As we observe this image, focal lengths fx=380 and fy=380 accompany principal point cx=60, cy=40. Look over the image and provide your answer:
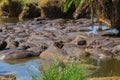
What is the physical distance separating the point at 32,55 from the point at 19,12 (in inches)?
1404

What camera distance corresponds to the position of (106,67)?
18.8 metres

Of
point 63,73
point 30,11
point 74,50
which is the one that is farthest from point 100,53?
point 30,11

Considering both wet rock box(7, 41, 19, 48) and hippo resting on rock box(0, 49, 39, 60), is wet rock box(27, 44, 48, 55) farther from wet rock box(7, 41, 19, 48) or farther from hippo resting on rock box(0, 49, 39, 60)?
wet rock box(7, 41, 19, 48)

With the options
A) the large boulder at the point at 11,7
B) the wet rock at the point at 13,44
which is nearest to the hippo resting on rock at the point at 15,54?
the wet rock at the point at 13,44

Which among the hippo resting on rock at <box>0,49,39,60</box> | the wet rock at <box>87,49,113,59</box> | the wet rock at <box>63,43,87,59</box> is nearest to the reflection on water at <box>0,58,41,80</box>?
the hippo resting on rock at <box>0,49,39,60</box>

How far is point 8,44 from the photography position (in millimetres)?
25906

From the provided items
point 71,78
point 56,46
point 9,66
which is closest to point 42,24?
point 56,46

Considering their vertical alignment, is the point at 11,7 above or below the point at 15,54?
above

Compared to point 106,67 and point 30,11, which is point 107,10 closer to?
point 106,67

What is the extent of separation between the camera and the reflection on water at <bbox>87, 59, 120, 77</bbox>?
55.7ft

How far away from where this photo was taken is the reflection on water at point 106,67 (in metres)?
17.0

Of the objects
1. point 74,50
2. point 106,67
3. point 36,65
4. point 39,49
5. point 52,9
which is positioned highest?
point 36,65

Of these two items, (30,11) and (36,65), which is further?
(30,11)

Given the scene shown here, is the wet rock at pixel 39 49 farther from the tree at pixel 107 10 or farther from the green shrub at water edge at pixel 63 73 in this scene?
the green shrub at water edge at pixel 63 73
